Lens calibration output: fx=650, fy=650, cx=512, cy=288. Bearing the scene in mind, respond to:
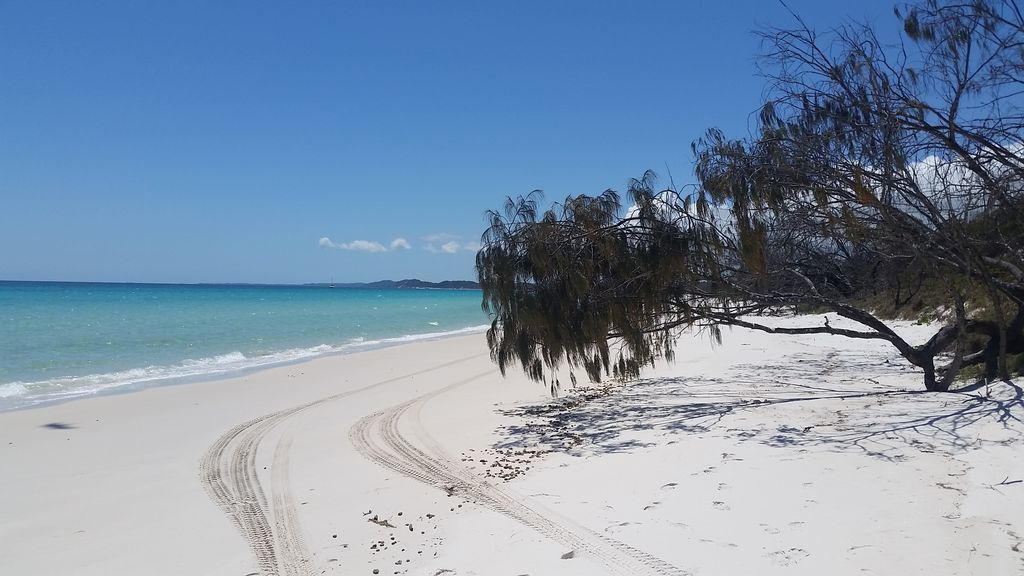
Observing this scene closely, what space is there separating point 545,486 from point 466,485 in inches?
28.3

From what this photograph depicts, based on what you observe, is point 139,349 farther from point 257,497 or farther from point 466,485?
point 466,485

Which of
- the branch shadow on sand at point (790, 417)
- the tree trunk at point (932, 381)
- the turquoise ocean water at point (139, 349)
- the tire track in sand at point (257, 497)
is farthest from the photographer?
the turquoise ocean water at point (139, 349)

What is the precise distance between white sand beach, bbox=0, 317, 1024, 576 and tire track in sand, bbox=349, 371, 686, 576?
2 centimetres

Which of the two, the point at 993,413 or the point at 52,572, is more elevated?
the point at 993,413

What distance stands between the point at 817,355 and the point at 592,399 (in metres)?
5.97

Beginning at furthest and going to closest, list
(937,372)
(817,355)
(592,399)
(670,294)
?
(817,355), (592,399), (937,372), (670,294)

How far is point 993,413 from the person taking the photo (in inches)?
218

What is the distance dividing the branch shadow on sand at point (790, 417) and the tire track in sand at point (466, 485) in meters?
0.97

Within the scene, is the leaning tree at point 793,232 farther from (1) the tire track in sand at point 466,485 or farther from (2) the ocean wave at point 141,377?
(2) the ocean wave at point 141,377

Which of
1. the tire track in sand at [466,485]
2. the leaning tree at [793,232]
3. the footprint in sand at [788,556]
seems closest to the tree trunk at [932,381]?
the leaning tree at [793,232]

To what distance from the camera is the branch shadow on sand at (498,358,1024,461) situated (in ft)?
16.9

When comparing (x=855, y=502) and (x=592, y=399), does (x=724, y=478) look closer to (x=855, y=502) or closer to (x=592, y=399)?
(x=855, y=502)

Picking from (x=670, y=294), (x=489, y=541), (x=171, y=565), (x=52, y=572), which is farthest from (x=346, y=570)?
(x=670, y=294)

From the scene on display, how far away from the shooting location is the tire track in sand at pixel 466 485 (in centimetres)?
352
